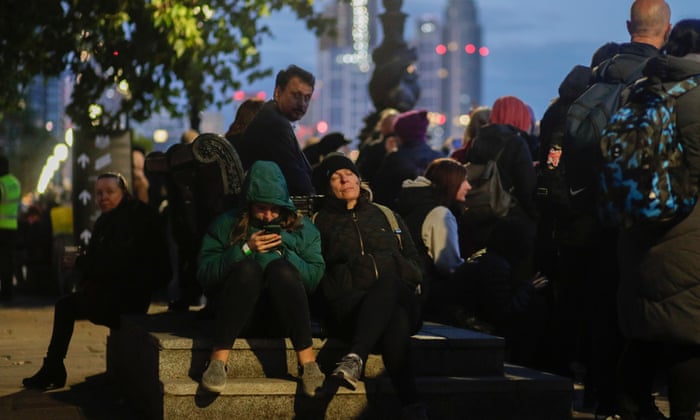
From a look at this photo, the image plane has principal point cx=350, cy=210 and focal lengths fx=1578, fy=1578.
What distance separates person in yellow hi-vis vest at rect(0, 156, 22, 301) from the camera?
19.6 m

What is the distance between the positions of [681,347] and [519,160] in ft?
17.0

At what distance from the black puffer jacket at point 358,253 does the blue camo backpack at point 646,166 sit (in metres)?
2.04

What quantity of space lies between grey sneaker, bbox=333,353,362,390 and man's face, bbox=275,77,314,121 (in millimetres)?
2388

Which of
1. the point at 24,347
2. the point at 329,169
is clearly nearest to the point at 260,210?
the point at 329,169

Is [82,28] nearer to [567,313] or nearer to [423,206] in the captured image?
[423,206]

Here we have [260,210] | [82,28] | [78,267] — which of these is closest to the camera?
[260,210]

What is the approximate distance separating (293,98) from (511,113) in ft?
8.90

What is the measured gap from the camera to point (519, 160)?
11.8 m

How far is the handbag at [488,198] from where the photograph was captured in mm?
11820

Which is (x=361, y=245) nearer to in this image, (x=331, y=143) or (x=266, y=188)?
(x=266, y=188)

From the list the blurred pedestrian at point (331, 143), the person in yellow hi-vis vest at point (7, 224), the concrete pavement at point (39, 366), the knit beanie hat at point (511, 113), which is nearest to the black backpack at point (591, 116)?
the concrete pavement at point (39, 366)

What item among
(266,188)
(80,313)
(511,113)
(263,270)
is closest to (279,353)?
(263,270)

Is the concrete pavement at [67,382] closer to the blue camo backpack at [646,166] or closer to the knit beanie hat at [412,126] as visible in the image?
the blue camo backpack at [646,166]

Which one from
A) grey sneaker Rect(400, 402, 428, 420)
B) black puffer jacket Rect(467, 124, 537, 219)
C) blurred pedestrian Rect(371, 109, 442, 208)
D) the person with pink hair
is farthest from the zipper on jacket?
blurred pedestrian Rect(371, 109, 442, 208)
